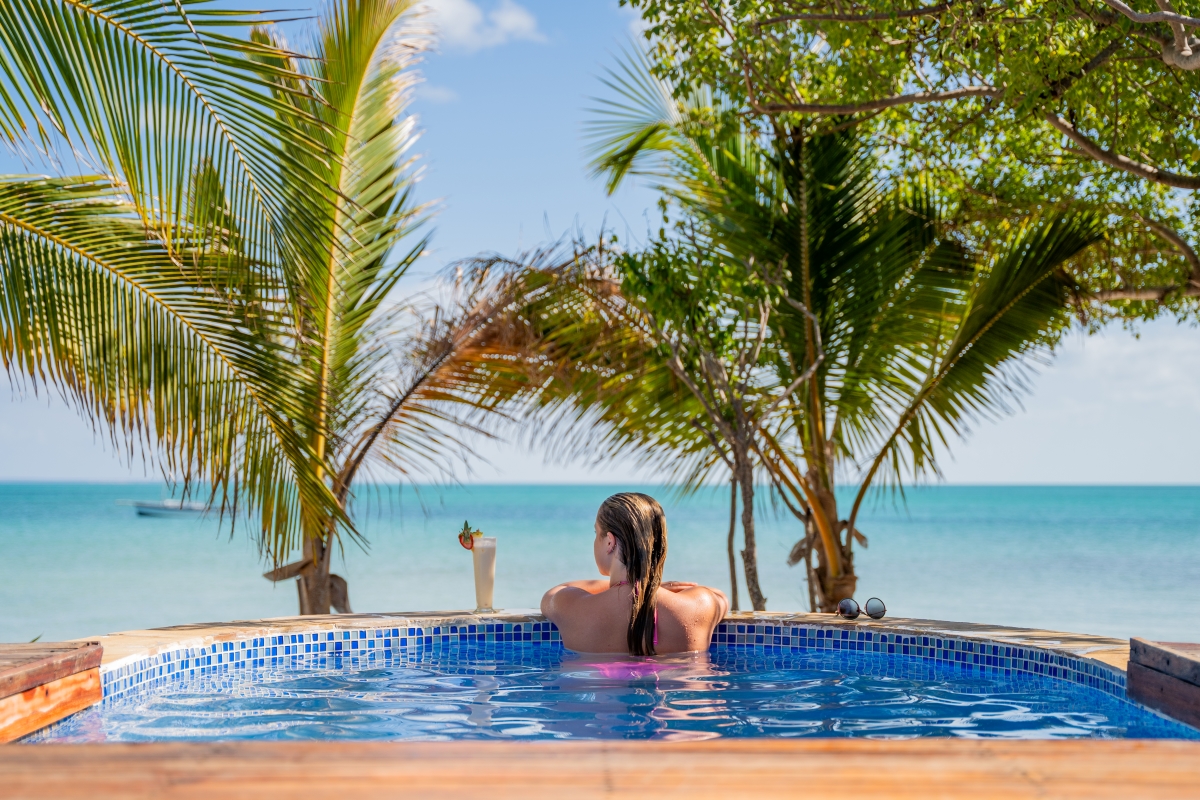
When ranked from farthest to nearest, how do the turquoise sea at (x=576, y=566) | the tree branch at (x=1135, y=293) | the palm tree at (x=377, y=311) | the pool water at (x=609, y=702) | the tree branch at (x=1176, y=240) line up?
the turquoise sea at (x=576, y=566), the tree branch at (x=1135, y=293), the tree branch at (x=1176, y=240), the palm tree at (x=377, y=311), the pool water at (x=609, y=702)

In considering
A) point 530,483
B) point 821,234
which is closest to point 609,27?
point 821,234

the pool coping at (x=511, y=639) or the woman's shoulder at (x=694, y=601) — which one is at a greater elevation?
the woman's shoulder at (x=694, y=601)

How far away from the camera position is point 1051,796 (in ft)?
5.74

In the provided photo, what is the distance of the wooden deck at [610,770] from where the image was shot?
176 cm

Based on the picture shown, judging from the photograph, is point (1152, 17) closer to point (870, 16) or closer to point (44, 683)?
point (870, 16)

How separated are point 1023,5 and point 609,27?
2.92 meters

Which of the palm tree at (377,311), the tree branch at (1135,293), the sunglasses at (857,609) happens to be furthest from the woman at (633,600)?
the tree branch at (1135,293)

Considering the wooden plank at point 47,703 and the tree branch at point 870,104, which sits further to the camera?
the tree branch at point 870,104

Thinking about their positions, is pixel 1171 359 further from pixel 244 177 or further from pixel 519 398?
pixel 244 177

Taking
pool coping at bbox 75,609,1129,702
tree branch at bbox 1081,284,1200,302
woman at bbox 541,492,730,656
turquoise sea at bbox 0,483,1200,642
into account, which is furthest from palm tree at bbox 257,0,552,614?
tree branch at bbox 1081,284,1200,302

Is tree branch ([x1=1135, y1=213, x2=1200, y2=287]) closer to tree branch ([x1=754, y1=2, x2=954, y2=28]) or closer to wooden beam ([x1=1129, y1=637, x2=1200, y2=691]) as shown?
tree branch ([x1=754, y1=2, x2=954, y2=28])

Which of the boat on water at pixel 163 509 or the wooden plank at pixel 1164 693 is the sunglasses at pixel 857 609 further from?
the boat on water at pixel 163 509

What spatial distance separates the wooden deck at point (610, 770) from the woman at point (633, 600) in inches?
94.0

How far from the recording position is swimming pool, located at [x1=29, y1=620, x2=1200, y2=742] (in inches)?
147
